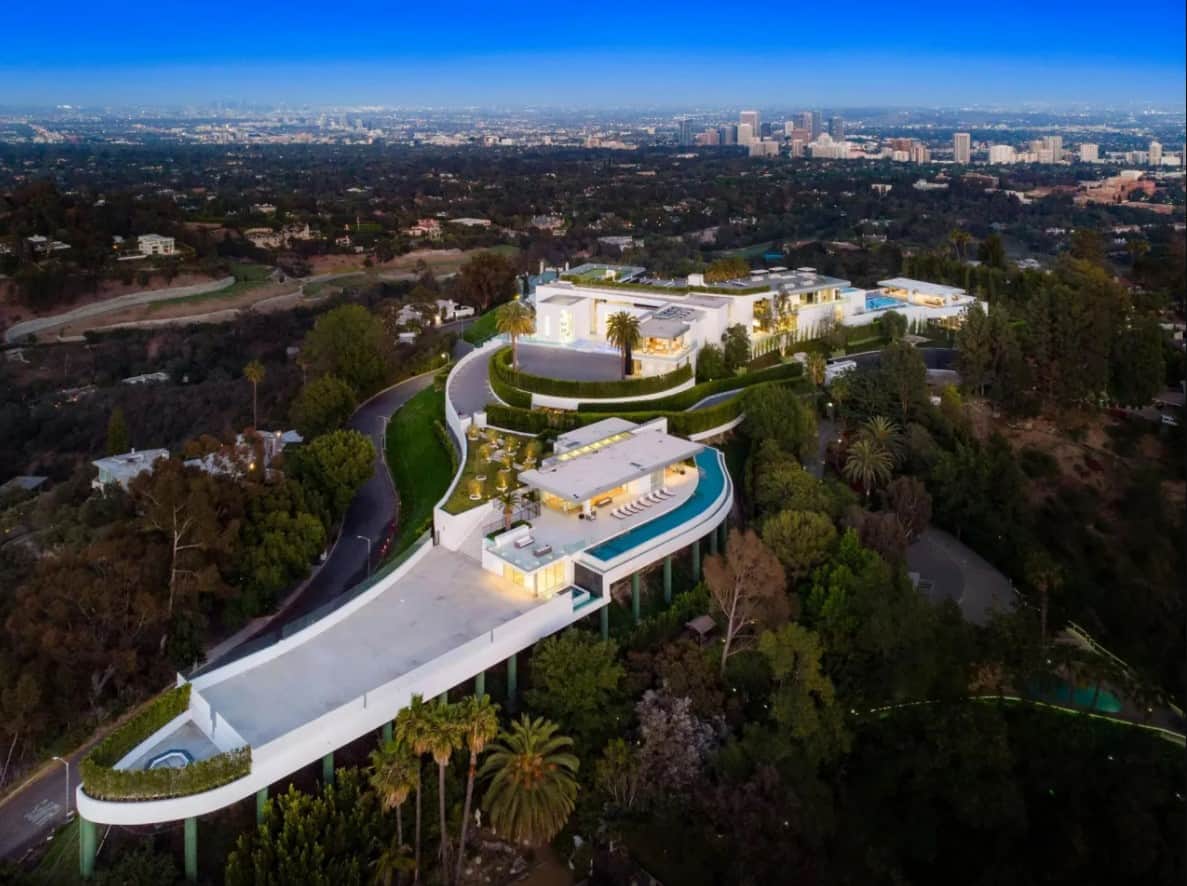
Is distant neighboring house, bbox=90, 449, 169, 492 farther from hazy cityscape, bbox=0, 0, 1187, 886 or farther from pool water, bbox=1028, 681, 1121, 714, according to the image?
pool water, bbox=1028, 681, 1121, 714

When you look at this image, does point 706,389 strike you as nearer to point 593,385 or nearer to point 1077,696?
point 593,385

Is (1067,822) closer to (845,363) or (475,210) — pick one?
(845,363)

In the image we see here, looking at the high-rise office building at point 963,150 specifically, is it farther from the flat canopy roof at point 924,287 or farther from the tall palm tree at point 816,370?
the tall palm tree at point 816,370

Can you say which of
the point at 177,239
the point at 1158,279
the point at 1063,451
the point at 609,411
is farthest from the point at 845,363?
the point at 177,239

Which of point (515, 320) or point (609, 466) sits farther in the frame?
point (515, 320)

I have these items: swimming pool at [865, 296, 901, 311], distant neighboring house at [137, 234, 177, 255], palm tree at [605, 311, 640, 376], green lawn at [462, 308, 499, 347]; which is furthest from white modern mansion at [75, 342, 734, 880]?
distant neighboring house at [137, 234, 177, 255]

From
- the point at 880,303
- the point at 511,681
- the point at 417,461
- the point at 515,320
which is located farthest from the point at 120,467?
the point at 880,303

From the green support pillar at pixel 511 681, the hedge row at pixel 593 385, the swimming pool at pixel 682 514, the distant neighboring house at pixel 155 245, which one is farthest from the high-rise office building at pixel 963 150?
the green support pillar at pixel 511 681

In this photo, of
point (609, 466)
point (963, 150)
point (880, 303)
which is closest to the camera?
point (609, 466)
